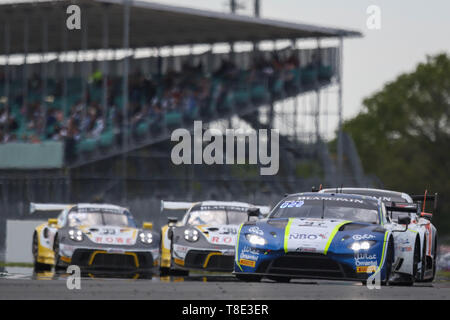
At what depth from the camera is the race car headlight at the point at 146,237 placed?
18.1 metres

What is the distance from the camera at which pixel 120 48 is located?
145 ft

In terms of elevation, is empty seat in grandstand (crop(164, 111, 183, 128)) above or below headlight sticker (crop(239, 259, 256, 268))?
above

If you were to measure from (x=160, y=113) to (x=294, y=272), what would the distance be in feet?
68.0

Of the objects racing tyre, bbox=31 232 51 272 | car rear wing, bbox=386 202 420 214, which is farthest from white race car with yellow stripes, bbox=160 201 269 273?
car rear wing, bbox=386 202 420 214

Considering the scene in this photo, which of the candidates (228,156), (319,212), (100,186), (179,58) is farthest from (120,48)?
(319,212)

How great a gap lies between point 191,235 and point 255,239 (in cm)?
423

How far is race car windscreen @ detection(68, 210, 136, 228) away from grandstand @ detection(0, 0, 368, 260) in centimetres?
631

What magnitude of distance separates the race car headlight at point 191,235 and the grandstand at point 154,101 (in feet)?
26.4

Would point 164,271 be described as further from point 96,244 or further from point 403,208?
point 403,208

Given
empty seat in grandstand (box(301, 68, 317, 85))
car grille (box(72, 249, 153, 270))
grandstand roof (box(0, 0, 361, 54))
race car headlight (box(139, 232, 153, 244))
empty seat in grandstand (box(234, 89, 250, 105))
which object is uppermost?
grandstand roof (box(0, 0, 361, 54))

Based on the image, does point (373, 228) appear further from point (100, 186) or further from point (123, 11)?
point (123, 11)

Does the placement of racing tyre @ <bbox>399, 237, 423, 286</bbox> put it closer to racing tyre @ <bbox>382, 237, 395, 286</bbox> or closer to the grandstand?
racing tyre @ <bbox>382, 237, 395, 286</bbox>

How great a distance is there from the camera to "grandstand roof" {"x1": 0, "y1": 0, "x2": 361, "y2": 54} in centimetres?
3288

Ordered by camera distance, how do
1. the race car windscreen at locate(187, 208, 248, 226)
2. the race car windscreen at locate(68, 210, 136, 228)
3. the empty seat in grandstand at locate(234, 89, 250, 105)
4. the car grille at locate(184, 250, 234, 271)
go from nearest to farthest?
the car grille at locate(184, 250, 234, 271), the race car windscreen at locate(187, 208, 248, 226), the race car windscreen at locate(68, 210, 136, 228), the empty seat in grandstand at locate(234, 89, 250, 105)
